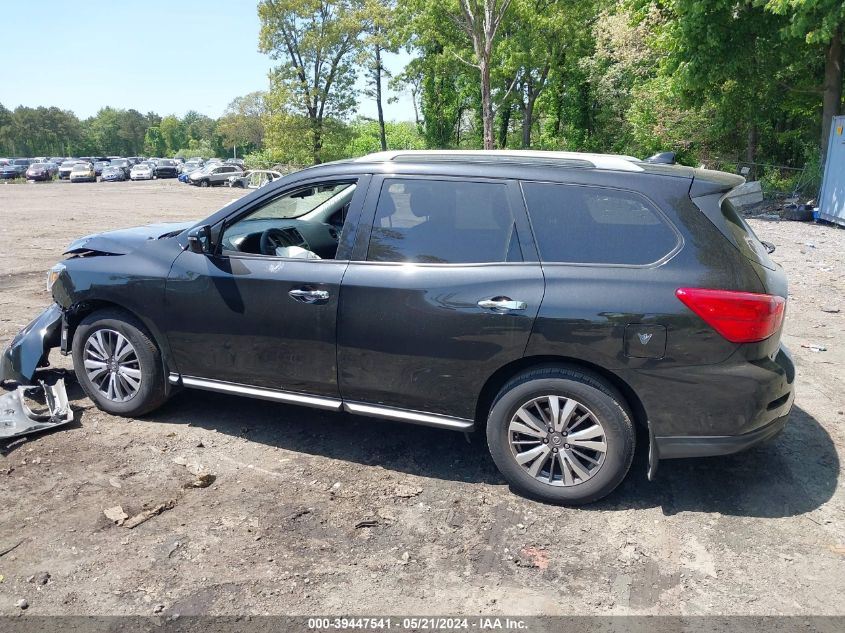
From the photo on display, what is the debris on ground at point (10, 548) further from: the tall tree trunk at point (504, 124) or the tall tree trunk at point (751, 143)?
the tall tree trunk at point (504, 124)

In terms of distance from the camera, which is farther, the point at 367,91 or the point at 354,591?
the point at 367,91

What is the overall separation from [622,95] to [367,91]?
16.4m

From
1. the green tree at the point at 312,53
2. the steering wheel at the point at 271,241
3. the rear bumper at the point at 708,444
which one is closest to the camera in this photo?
the rear bumper at the point at 708,444

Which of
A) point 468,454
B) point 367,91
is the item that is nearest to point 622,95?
point 367,91

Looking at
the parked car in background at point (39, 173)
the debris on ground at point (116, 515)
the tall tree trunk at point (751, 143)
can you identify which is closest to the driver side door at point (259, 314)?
the debris on ground at point (116, 515)

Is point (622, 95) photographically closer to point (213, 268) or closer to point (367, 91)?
point (367, 91)

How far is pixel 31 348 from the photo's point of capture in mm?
5164

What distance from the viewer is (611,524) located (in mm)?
3650

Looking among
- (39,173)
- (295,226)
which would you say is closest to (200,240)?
(295,226)

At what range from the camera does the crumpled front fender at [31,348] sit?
16.9ft

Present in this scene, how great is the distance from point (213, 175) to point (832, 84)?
1526 inches

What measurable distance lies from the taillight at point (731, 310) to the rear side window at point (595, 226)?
304mm

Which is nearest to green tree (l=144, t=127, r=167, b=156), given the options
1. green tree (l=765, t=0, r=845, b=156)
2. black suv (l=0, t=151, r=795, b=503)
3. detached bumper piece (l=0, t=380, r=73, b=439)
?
green tree (l=765, t=0, r=845, b=156)

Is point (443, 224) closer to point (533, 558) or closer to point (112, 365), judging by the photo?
point (533, 558)
